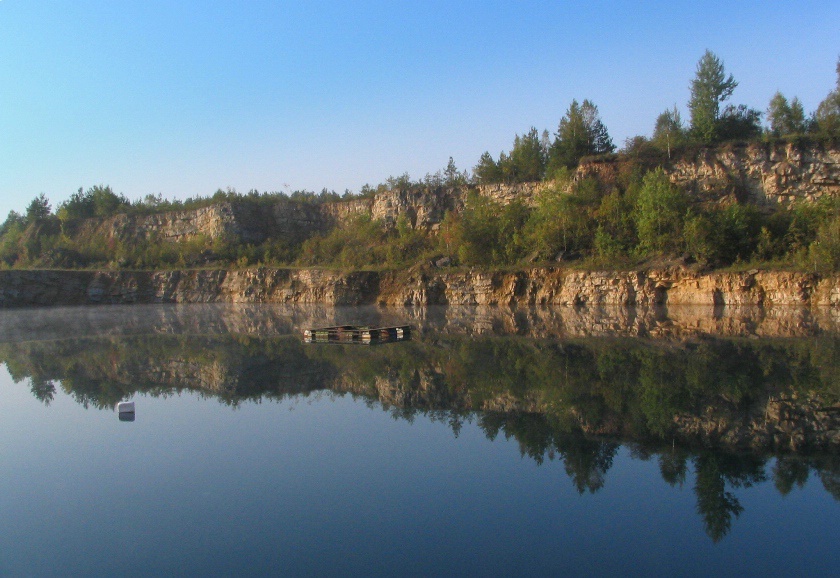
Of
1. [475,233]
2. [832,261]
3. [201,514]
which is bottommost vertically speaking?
[201,514]

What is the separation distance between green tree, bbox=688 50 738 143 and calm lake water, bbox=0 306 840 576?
3579cm

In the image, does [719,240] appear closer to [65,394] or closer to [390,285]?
[390,285]

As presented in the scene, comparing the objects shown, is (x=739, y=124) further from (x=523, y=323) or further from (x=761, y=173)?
(x=523, y=323)

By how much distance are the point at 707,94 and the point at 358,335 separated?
41466 millimetres

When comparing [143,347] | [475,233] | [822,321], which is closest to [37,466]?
[143,347]

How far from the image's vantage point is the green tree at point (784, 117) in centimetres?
5084

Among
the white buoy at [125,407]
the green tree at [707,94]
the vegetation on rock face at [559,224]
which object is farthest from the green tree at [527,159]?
the white buoy at [125,407]

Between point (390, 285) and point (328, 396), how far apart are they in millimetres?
38726

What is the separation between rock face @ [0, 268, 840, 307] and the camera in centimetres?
3744

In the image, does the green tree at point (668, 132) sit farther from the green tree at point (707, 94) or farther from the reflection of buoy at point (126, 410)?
the reflection of buoy at point (126, 410)

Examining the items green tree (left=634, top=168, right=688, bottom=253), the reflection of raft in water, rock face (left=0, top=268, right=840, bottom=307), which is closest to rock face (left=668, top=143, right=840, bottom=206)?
green tree (left=634, top=168, right=688, bottom=253)

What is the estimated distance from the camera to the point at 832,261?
34031 mm

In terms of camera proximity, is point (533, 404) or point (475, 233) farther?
point (475, 233)

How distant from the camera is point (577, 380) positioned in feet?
50.3
